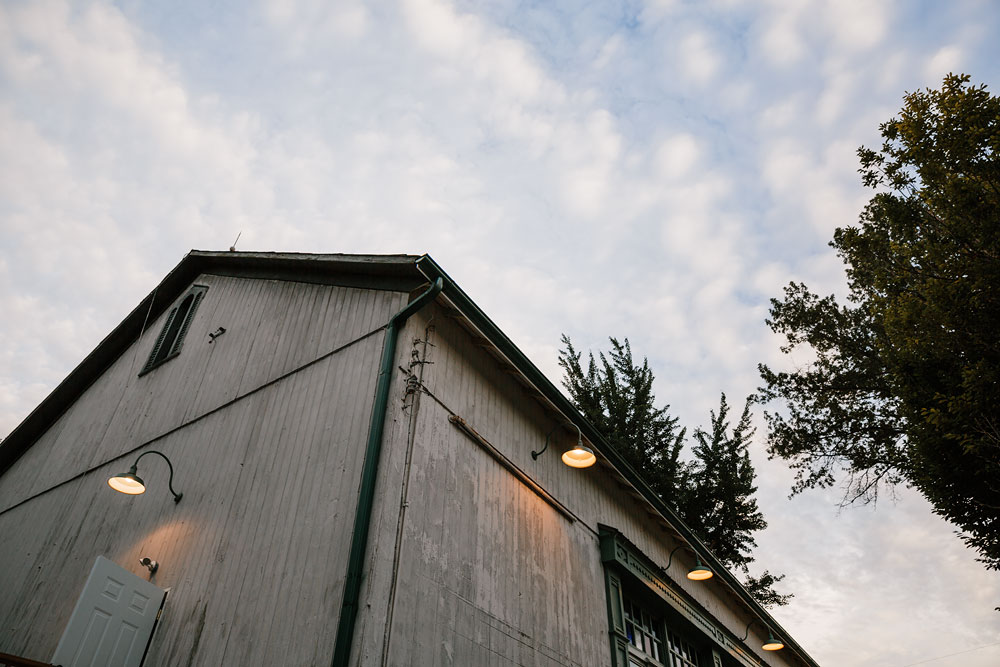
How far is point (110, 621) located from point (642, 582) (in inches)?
266

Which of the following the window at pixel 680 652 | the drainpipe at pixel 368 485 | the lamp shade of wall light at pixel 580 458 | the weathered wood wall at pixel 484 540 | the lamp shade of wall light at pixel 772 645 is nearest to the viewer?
the drainpipe at pixel 368 485

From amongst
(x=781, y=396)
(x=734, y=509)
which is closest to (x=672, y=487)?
(x=734, y=509)

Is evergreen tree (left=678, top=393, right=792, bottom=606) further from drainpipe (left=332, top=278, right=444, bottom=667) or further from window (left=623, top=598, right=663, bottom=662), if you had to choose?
drainpipe (left=332, top=278, right=444, bottom=667)

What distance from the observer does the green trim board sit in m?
8.59

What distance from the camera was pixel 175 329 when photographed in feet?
34.6

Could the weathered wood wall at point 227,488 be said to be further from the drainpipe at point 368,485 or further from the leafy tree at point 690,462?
the leafy tree at point 690,462

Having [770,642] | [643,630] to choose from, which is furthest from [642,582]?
[770,642]

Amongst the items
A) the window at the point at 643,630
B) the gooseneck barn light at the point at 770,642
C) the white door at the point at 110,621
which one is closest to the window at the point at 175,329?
the white door at the point at 110,621

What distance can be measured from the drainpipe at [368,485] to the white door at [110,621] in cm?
266

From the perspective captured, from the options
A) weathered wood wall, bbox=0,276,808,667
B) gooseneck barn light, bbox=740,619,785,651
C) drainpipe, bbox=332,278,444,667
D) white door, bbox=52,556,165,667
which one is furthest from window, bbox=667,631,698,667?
white door, bbox=52,556,165,667

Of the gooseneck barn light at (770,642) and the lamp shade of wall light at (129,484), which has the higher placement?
the gooseneck barn light at (770,642)

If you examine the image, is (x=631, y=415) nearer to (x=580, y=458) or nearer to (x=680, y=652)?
(x=680, y=652)

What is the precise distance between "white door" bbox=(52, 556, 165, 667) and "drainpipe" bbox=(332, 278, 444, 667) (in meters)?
2.66

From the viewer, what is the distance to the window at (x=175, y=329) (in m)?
10.0
